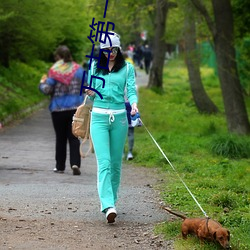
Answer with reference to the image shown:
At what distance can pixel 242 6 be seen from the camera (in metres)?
17.7

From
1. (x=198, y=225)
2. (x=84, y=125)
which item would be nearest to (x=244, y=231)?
(x=198, y=225)

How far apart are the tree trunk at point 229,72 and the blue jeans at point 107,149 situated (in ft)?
29.4

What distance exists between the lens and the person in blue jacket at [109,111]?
7426 millimetres

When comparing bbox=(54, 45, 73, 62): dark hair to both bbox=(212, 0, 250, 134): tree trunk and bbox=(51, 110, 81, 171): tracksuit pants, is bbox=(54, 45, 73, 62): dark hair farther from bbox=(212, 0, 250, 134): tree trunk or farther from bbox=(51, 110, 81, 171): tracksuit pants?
bbox=(212, 0, 250, 134): tree trunk

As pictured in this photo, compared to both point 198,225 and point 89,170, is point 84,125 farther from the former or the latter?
point 89,170

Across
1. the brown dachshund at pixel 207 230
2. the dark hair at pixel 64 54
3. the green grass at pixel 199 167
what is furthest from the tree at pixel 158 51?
the brown dachshund at pixel 207 230

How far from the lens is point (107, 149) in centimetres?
748

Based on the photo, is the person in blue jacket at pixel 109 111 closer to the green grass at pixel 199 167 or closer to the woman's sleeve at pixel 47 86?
the green grass at pixel 199 167

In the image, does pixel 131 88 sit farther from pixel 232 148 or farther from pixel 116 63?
pixel 232 148

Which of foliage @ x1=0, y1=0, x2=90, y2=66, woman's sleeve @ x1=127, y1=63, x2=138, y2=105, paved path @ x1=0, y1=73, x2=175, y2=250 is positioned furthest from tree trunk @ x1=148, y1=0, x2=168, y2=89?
woman's sleeve @ x1=127, y1=63, x2=138, y2=105

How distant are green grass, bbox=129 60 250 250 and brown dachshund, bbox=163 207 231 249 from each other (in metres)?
0.07

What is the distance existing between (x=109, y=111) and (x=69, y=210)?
126 centimetres

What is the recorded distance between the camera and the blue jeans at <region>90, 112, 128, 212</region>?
291 inches

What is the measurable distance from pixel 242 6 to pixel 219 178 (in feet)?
26.3
